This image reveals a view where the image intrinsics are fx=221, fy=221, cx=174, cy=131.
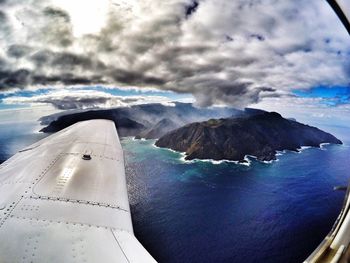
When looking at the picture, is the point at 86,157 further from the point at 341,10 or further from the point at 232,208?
the point at 232,208

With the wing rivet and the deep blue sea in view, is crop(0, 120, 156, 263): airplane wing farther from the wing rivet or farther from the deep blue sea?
the deep blue sea

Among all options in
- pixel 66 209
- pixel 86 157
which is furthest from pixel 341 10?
pixel 86 157

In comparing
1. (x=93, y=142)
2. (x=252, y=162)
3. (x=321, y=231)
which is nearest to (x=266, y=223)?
(x=321, y=231)

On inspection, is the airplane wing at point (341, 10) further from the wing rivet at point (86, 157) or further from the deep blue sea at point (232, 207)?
the deep blue sea at point (232, 207)

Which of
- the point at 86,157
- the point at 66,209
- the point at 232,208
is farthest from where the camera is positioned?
the point at 232,208

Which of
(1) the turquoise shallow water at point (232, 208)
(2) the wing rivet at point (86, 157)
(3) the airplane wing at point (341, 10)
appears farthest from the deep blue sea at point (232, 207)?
(3) the airplane wing at point (341, 10)

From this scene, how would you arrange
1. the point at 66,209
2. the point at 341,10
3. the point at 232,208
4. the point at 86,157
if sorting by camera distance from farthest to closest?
1. the point at 232,208
2. the point at 86,157
3. the point at 66,209
4. the point at 341,10

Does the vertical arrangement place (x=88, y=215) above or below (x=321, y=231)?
above

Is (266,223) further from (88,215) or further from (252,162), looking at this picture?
(88,215)
